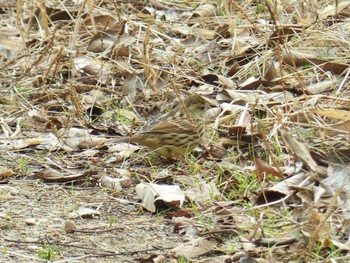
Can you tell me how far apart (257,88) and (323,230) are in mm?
2541

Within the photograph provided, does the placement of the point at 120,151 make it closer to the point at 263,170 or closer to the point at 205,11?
the point at 263,170

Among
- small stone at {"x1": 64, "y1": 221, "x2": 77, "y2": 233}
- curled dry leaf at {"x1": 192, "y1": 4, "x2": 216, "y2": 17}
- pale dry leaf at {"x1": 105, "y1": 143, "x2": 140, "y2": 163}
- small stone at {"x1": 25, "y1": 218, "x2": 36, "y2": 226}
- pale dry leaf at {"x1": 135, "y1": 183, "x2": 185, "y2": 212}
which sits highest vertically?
small stone at {"x1": 64, "y1": 221, "x2": 77, "y2": 233}

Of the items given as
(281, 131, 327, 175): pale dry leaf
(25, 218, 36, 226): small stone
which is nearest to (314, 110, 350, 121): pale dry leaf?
(281, 131, 327, 175): pale dry leaf

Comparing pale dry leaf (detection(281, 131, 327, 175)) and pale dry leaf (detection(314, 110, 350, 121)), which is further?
pale dry leaf (detection(314, 110, 350, 121))

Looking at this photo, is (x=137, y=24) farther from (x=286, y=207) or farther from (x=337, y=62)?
(x=286, y=207)

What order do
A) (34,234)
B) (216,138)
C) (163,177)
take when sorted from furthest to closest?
(216,138)
(163,177)
(34,234)

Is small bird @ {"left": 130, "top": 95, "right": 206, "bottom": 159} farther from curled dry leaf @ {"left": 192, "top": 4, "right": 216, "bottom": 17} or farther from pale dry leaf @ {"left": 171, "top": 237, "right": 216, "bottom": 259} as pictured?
curled dry leaf @ {"left": 192, "top": 4, "right": 216, "bottom": 17}

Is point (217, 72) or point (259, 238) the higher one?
point (259, 238)

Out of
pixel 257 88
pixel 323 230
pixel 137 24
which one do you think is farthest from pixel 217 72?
pixel 323 230

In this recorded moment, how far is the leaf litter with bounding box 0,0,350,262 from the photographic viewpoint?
410 centimetres

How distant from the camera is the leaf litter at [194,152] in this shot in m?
4.10

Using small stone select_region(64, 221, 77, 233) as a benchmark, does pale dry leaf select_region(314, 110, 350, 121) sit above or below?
above

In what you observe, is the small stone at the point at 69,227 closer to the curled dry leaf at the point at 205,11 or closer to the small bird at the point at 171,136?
the small bird at the point at 171,136

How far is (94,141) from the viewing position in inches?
225
